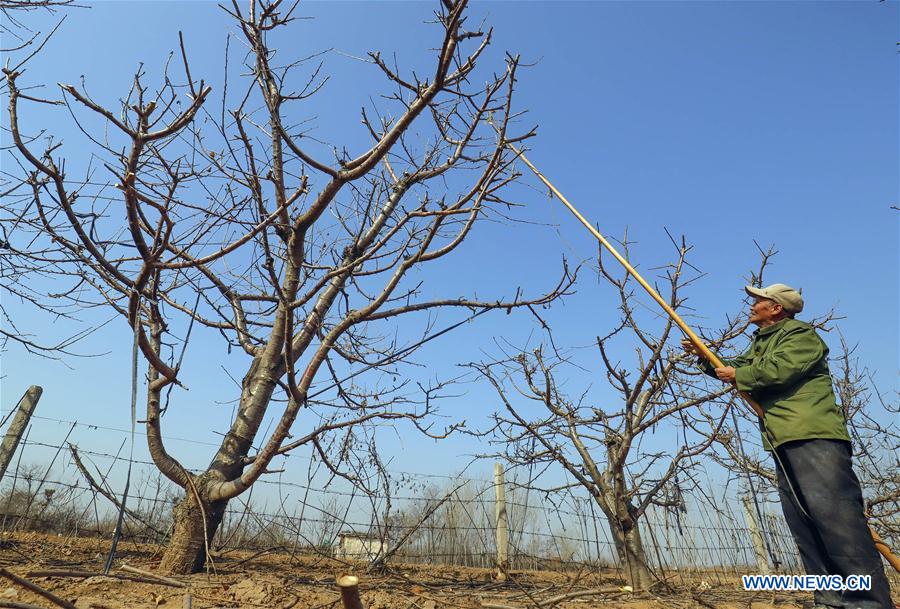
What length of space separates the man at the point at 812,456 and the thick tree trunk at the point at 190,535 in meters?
3.29

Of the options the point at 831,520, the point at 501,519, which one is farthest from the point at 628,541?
the point at 501,519

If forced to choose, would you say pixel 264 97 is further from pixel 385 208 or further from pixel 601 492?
pixel 601 492

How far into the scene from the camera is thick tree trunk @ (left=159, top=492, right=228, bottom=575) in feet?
10.7

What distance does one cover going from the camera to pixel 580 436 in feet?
14.3

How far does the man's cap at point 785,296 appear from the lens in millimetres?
2951

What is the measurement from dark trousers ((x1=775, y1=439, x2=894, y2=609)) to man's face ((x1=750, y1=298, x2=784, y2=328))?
0.78 metres

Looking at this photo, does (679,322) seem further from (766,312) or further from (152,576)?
(152,576)

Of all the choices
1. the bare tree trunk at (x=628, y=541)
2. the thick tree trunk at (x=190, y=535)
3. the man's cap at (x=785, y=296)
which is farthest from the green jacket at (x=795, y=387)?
the thick tree trunk at (x=190, y=535)

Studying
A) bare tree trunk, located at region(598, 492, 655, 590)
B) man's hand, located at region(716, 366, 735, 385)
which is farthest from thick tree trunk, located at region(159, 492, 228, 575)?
man's hand, located at region(716, 366, 735, 385)

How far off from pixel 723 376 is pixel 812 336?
46 cm

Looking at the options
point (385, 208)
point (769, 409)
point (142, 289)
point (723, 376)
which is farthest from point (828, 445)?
point (142, 289)

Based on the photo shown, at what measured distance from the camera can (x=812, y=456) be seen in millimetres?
2443

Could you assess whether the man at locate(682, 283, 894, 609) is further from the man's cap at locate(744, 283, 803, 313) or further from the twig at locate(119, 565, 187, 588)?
the twig at locate(119, 565, 187, 588)

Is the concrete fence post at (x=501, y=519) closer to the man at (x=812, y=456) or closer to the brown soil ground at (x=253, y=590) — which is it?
the brown soil ground at (x=253, y=590)
